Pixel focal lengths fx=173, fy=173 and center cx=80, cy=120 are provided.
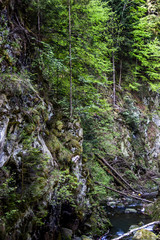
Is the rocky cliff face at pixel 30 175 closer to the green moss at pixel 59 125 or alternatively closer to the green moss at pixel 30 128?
the green moss at pixel 30 128

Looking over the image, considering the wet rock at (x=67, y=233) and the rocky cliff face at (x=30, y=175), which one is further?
the wet rock at (x=67, y=233)

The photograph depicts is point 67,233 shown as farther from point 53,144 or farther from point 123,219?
point 123,219

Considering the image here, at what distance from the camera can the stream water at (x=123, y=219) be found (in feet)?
21.1

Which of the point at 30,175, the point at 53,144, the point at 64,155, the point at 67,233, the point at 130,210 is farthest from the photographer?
Answer: the point at 130,210

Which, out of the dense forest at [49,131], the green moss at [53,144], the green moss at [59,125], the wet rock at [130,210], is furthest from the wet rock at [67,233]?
the wet rock at [130,210]

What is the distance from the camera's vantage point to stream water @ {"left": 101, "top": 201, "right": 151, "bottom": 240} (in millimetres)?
6434

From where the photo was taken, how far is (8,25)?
4.74 metres

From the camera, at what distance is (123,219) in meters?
7.57

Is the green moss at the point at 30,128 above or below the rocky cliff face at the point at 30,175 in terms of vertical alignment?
above

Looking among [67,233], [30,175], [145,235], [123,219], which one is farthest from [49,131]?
[123,219]

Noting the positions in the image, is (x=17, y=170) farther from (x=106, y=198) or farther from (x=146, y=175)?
(x=146, y=175)

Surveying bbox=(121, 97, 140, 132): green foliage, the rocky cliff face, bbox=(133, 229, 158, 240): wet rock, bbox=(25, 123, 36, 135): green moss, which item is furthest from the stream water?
bbox=(121, 97, 140, 132): green foliage

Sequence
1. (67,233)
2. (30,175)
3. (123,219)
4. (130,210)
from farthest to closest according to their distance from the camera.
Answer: (130,210)
(123,219)
(67,233)
(30,175)

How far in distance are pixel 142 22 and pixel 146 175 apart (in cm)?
1218
